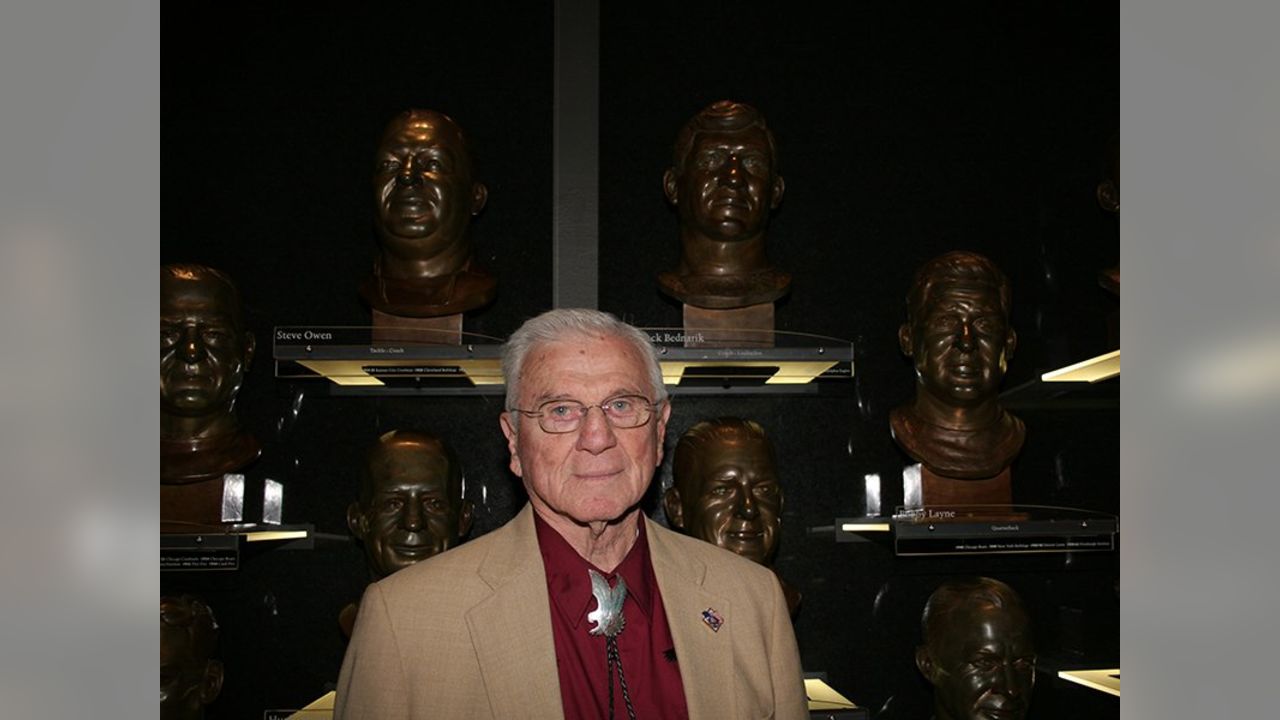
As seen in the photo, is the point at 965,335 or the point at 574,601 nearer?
the point at 574,601

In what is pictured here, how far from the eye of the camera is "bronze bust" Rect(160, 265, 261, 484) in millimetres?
2320

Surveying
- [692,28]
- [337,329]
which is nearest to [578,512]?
[337,329]

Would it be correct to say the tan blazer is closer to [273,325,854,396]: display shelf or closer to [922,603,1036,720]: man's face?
[273,325,854,396]: display shelf

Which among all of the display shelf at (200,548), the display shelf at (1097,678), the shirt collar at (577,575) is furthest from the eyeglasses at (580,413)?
the display shelf at (1097,678)

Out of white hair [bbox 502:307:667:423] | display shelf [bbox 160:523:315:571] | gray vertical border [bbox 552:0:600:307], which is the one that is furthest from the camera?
gray vertical border [bbox 552:0:600:307]

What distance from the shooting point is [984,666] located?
2.42 m

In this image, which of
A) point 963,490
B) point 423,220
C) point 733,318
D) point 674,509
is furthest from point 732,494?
point 423,220

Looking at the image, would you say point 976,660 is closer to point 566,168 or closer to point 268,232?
point 566,168

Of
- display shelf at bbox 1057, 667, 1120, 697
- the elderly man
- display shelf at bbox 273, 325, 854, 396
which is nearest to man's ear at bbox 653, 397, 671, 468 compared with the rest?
the elderly man

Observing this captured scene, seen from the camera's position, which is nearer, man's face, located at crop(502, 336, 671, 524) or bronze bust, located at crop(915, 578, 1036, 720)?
man's face, located at crop(502, 336, 671, 524)

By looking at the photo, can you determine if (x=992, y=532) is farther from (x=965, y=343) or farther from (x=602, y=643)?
(x=602, y=643)

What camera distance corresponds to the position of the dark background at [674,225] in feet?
8.65

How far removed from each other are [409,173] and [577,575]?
1.27m

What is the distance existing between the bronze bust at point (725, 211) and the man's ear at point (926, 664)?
0.86 meters
